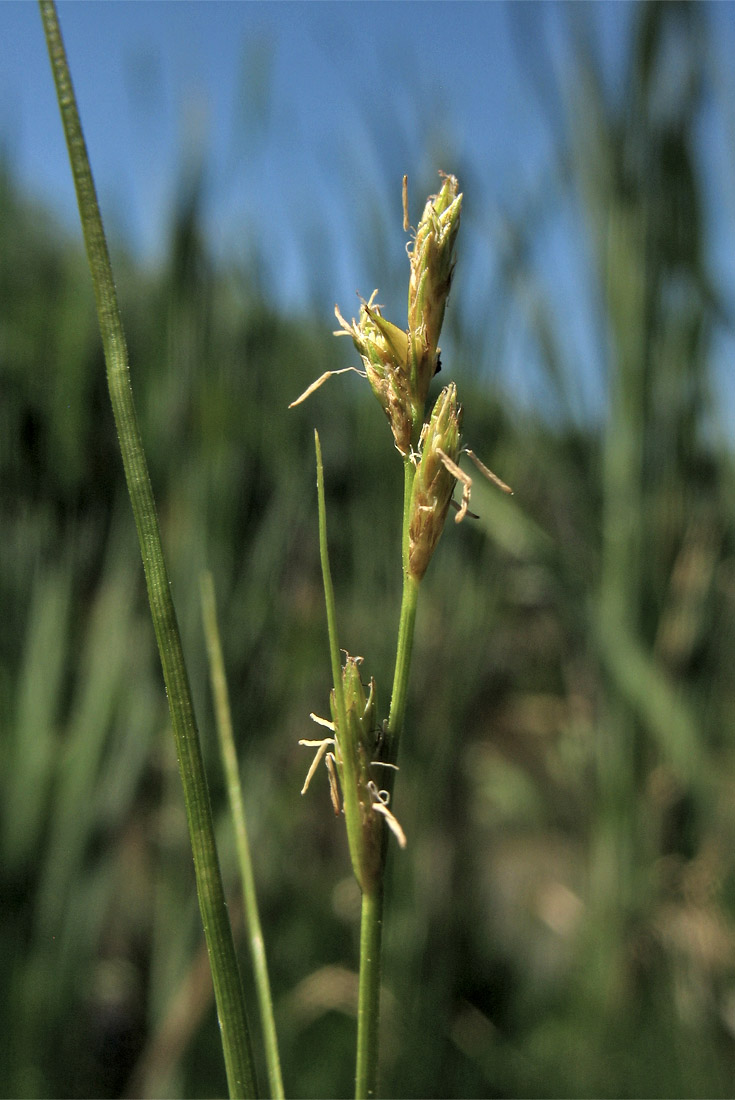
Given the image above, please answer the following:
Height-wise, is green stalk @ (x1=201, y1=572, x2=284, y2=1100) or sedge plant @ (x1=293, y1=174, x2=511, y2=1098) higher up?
sedge plant @ (x1=293, y1=174, x2=511, y2=1098)

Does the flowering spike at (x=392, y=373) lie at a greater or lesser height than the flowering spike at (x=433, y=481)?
greater

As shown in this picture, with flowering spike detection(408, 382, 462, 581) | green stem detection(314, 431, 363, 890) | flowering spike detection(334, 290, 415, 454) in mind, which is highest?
flowering spike detection(334, 290, 415, 454)

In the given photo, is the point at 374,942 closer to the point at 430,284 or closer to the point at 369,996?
the point at 369,996

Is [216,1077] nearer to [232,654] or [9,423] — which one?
[232,654]

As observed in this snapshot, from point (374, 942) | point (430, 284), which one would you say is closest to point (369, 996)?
point (374, 942)

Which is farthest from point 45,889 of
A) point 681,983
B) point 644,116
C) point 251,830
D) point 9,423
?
point 644,116

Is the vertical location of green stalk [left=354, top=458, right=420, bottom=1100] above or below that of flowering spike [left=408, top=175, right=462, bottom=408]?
below
